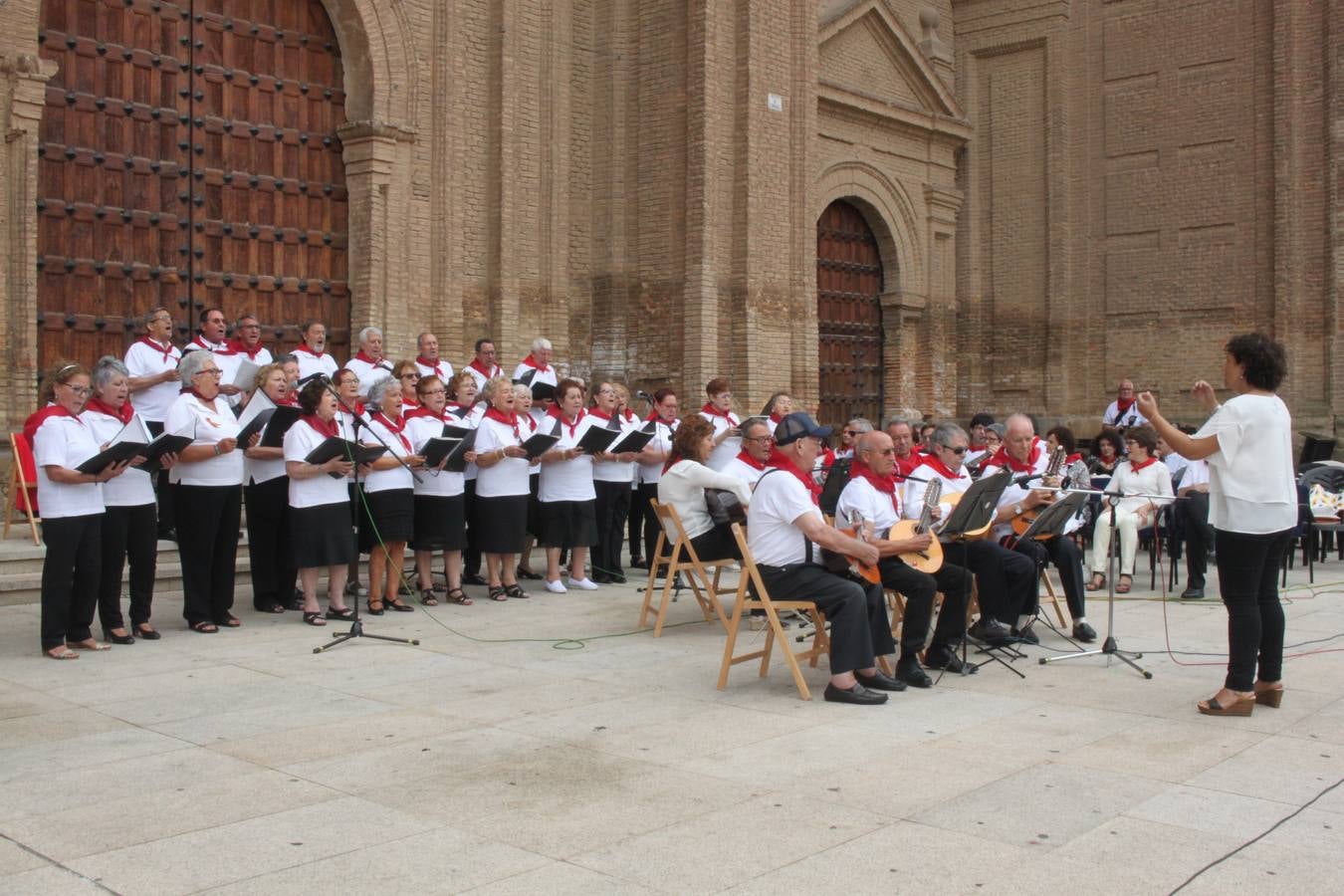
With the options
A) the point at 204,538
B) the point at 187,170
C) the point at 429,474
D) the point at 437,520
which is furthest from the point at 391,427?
the point at 187,170

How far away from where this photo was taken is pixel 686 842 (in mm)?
4609

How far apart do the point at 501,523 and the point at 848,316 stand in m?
13.6

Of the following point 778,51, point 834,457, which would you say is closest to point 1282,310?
point 778,51

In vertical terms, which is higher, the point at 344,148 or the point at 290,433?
the point at 344,148

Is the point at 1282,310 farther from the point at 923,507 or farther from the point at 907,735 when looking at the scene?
the point at 907,735

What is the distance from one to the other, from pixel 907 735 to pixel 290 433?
4990 millimetres

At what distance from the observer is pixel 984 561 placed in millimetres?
8398

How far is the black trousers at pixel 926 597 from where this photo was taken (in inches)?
293

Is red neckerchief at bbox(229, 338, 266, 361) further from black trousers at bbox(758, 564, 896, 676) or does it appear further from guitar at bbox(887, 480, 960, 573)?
guitar at bbox(887, 480, 960, 573)

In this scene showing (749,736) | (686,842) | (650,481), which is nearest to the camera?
(686,842)

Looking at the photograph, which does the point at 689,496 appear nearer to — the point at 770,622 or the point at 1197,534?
the point at 770,622

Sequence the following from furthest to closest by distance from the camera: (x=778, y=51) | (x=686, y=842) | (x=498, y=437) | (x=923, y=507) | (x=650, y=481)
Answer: (x=778, y=51) < (x=650, y=481) < (x=498, y=437) < (x=923, y=507) < (x=686, y=842)

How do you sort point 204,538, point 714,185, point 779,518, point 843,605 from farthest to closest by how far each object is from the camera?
1. point 714,185
2. point 204,538
3. point 779,518
4. point 843,605

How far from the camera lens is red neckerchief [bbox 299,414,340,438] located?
30.2 feet
